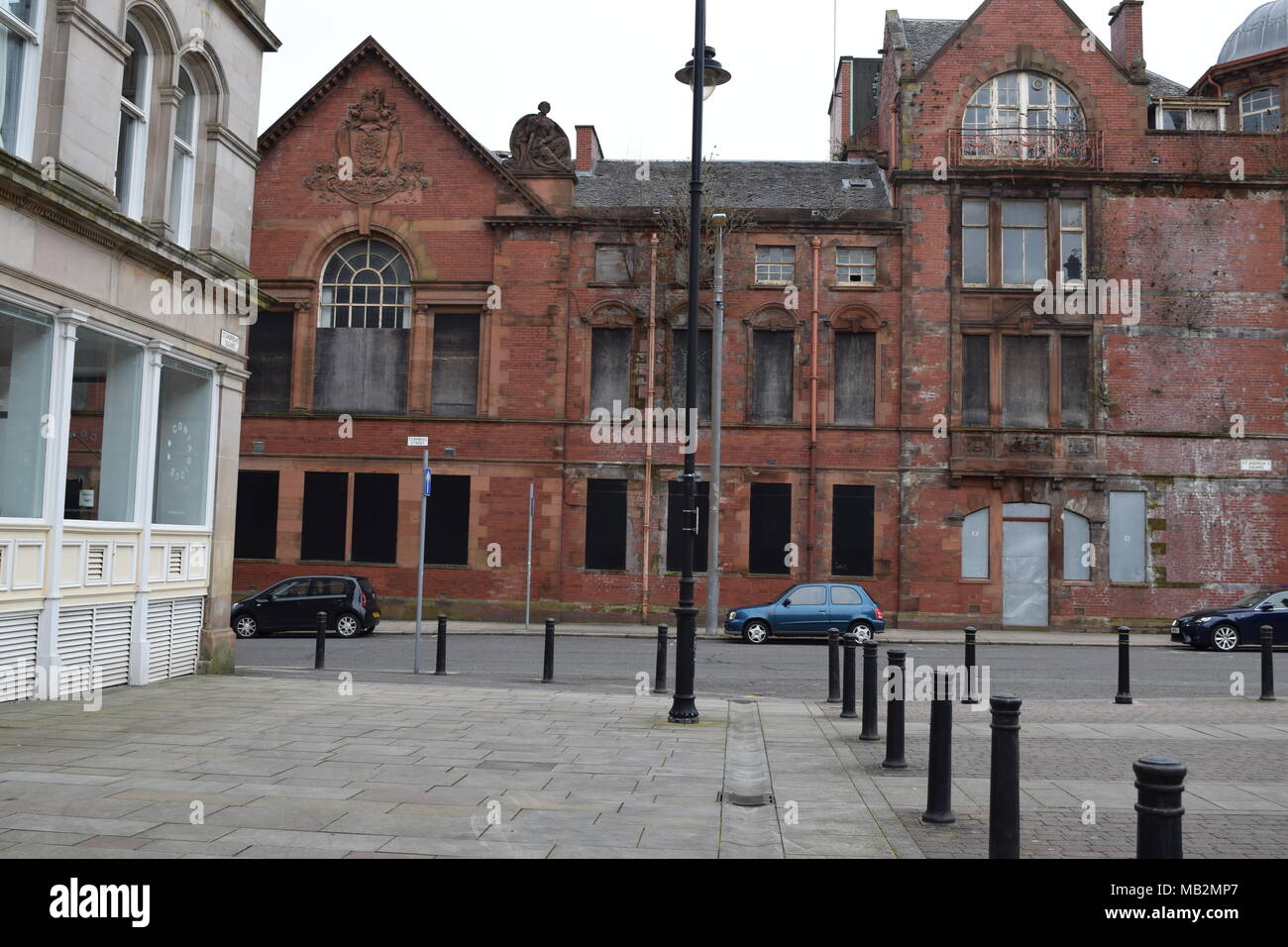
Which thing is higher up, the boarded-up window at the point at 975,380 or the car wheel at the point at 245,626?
the boarded-up window at the point at 975,380

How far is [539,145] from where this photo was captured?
1233 inches

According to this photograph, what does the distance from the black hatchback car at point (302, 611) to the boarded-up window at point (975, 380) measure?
16413 millimetres

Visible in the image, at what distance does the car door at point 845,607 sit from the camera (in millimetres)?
24781

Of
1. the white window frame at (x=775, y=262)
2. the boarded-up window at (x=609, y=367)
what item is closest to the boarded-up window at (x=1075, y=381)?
the white window frame at (x=775, y=262)

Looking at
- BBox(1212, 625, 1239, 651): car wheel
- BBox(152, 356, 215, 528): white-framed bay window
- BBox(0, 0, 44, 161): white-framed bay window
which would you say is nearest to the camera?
BBox(0, 0, 44, 161): white-framed bay window

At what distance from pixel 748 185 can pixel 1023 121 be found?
7.83m

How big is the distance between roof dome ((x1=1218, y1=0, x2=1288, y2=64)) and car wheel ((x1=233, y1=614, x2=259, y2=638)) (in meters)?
31.4

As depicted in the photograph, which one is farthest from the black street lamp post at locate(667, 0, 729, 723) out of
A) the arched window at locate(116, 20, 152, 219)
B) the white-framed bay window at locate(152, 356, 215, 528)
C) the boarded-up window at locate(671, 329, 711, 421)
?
the boarded-up window at locate(671, 329, 711, 421)

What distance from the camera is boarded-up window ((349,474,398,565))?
99.7ft

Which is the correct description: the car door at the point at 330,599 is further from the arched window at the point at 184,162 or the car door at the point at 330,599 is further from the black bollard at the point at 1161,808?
the black bollard at the point at 1161,808

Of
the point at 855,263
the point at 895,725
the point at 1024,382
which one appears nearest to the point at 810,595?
the point at 1024,382

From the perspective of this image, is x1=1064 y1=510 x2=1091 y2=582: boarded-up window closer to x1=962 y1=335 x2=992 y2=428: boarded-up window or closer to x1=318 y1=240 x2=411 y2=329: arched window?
x1=962 y1=335 x2=992 y2=428: boarded-up window

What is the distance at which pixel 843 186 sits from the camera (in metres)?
33.2

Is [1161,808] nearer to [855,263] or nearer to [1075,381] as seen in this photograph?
[855,263]
